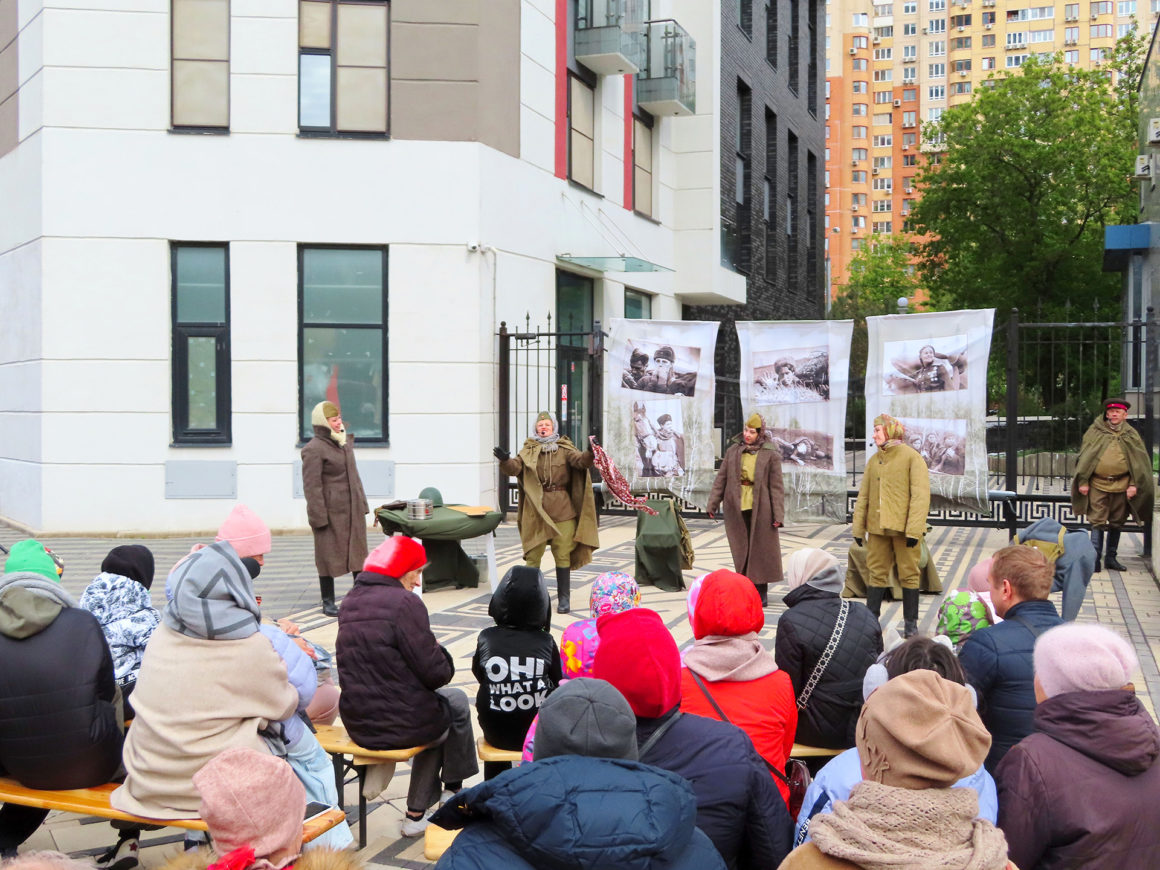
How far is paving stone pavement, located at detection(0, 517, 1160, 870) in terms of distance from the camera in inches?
200

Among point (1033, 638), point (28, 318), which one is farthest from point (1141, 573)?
point (28, 318)

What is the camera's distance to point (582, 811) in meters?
2.26

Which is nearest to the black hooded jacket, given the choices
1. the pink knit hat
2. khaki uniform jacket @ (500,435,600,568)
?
the pink knit hat

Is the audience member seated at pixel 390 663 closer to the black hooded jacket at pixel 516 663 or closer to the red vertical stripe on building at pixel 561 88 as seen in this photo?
the black hooded jacket at pixel 516 663

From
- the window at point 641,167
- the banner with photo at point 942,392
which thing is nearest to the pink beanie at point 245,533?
the banner with photo at point 942,392

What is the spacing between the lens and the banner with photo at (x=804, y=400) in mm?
13250

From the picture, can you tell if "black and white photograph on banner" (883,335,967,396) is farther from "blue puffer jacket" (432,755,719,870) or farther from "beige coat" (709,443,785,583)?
"blue puffer jacket" (432,755,719,870)

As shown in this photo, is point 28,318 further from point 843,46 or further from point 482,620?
point 843,46

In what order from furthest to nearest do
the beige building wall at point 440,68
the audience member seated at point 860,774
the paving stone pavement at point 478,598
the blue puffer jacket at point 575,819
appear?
the beige building wall at point 440,68
the paving stone pavement at point 478,598
the audience member seated at point 860,774
the blue puffer jacket at point 575,819

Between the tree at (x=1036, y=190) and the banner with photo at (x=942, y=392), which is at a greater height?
the tree at (x=1036, y=190)

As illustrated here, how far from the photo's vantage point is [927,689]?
8.34 feet

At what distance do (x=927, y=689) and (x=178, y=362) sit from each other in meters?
14.0

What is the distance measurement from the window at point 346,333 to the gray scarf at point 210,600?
11481 mm

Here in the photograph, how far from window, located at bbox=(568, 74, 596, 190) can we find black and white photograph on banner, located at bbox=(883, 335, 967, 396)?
7583 millimetres
